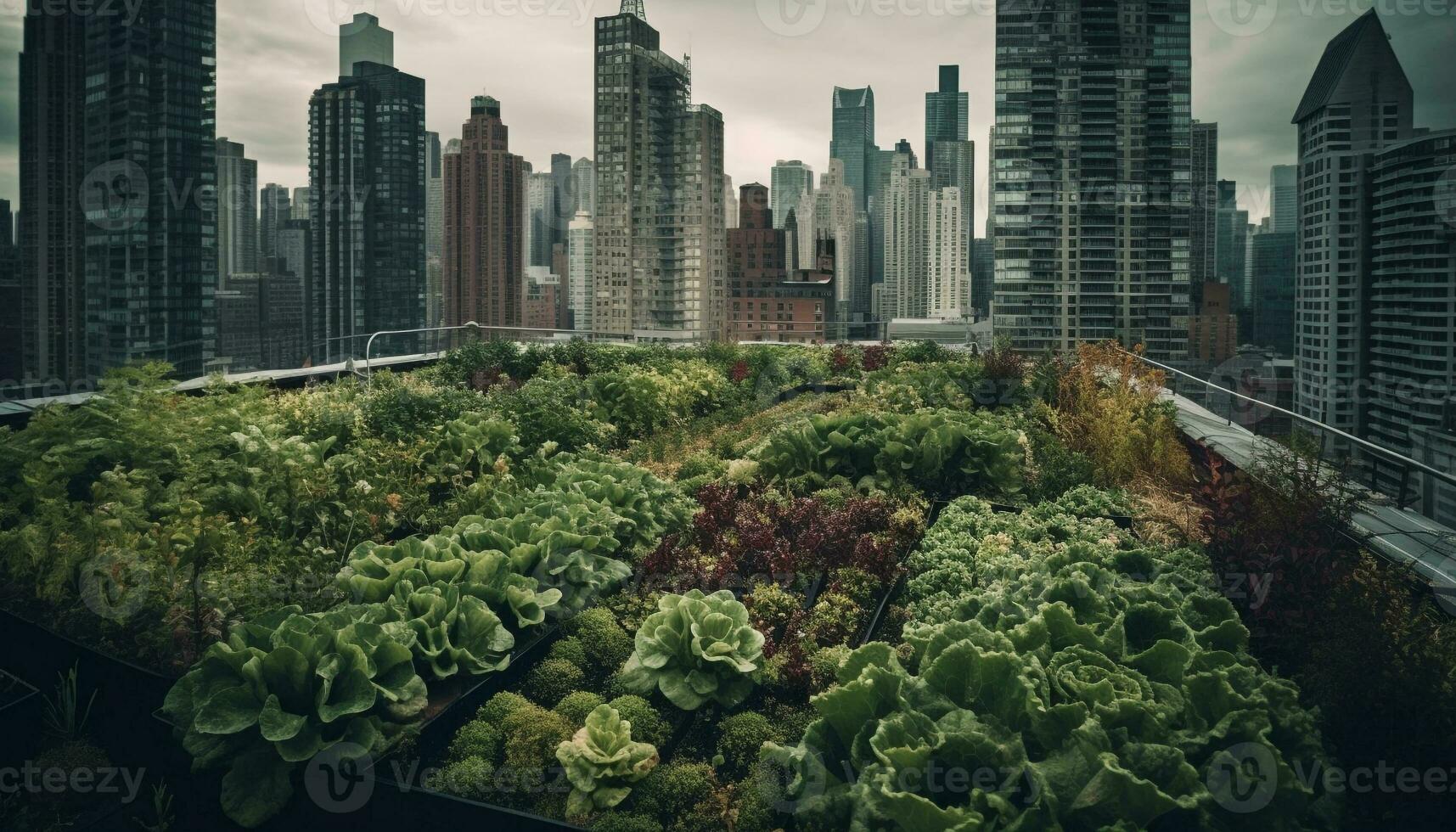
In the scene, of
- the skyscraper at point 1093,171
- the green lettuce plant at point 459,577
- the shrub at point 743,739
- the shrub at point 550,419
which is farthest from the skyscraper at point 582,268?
the shrub at point 743,739

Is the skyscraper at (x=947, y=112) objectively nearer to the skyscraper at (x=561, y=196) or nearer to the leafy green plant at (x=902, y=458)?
the skyscraper at (x=561, y=196)

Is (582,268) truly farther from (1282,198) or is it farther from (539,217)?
(1282,198)

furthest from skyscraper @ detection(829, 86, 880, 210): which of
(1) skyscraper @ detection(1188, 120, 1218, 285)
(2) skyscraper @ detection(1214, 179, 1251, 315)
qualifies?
(2) skyscraper @ detection(1214, 179, 1251, 315)

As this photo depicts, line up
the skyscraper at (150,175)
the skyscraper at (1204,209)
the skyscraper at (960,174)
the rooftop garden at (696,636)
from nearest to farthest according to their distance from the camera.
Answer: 1. the rooftop garden at (696,636)
2. the skyscraper at (150,175)
3. the skyscraper at (1204,209)
4. the skyscraper at (960,174)

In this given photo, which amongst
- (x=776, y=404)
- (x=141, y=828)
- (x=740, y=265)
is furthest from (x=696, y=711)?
(x=740, y=265)

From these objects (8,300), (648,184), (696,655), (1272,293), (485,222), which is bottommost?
(696,655)

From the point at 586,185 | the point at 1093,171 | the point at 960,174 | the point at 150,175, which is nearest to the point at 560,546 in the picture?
the point at 150,175
